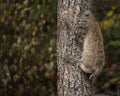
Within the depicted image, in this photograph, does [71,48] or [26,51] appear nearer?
[71,48]

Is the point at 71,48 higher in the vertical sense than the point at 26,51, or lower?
higher

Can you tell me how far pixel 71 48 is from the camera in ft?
15.8

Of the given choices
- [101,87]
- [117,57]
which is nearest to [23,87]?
[101,87]

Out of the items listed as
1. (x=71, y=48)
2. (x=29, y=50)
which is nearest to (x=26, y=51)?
(x=29, y=50)

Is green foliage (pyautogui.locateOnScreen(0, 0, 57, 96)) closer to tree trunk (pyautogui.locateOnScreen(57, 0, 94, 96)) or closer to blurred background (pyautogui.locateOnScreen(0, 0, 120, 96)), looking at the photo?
blurred background (pyautogui.locateOnScreen(0, 0, 120, 96))

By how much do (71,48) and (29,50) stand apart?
384 cm

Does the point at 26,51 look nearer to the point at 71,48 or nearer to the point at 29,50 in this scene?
the point at 29,50

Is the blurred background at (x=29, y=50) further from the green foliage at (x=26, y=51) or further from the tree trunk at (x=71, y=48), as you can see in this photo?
the tree trunk at (x=71, y=48)

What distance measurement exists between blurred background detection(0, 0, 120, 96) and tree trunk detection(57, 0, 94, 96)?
3547 millimetres

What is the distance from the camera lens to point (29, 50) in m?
8.57

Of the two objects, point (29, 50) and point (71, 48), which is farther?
point (29, 50)

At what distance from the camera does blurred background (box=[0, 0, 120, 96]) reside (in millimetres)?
8570

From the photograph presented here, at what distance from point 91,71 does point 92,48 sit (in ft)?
0.88

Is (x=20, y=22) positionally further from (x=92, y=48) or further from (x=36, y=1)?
(x=92, y=48)
